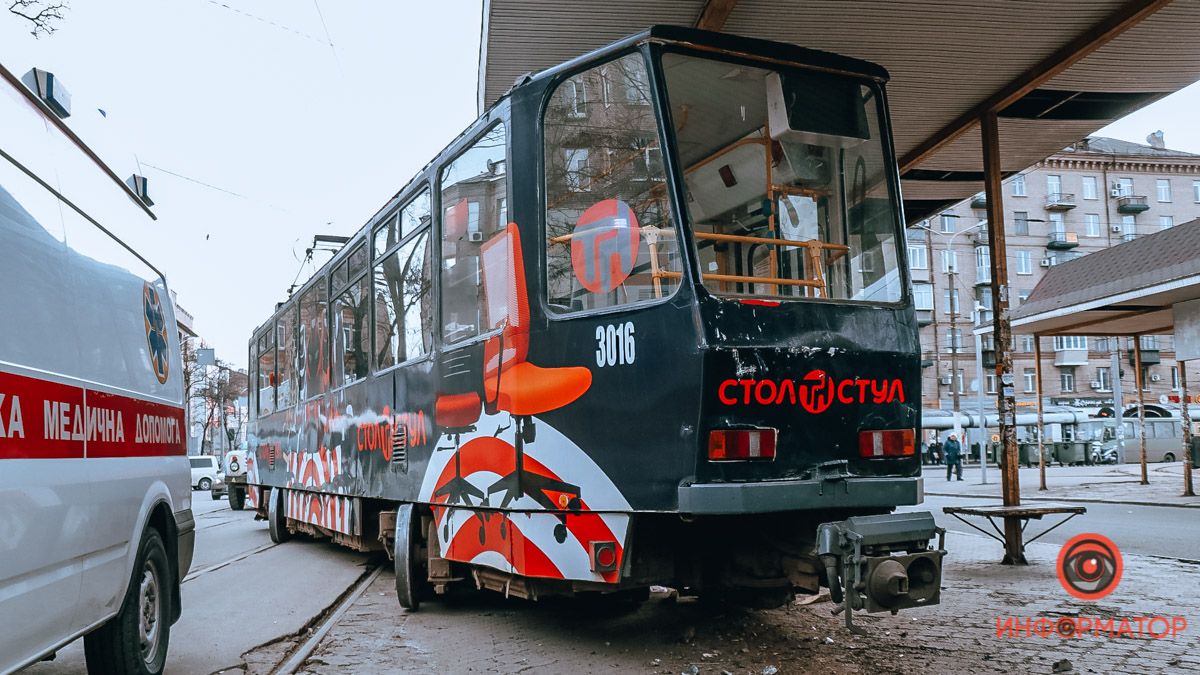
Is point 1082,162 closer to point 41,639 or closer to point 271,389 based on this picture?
point 271,389

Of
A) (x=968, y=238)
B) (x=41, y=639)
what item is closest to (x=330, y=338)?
(x=41, y=639)

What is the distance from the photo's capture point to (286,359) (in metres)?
14.2

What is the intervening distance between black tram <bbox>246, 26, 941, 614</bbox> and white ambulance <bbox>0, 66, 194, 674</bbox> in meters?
1.95

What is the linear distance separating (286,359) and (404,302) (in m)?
6.59

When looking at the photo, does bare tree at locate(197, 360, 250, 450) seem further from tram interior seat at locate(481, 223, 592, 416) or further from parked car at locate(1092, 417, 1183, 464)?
tram interior seat at locate(481, 223, 592, 416)

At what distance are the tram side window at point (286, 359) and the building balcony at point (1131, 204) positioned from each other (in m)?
60.5

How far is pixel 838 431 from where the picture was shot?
5484mm

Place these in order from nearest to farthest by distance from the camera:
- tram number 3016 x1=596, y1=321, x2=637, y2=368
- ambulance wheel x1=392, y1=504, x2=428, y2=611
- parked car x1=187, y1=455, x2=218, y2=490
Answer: tram number 3016 x1=596, y1=321, x2=637, y2=368, ambulance wheel x1=392, y1=504, x2=428, y2=611, parked car x1=187, y1=455, x2=218, y2=490

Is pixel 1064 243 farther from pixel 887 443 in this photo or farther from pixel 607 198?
pixel 607 198

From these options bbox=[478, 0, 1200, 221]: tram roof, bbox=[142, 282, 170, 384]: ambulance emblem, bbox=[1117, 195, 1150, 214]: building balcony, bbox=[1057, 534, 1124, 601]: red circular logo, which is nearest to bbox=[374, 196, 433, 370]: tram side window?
bbox=[478, 0, 1200, 221]: tram roof

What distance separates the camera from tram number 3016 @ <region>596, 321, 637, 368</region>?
5477 millimetres

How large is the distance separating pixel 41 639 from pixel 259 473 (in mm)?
12877

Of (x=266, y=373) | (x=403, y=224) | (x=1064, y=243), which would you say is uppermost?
(x=1064, y=243)

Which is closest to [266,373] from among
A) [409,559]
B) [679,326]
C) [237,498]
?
[409,559]
